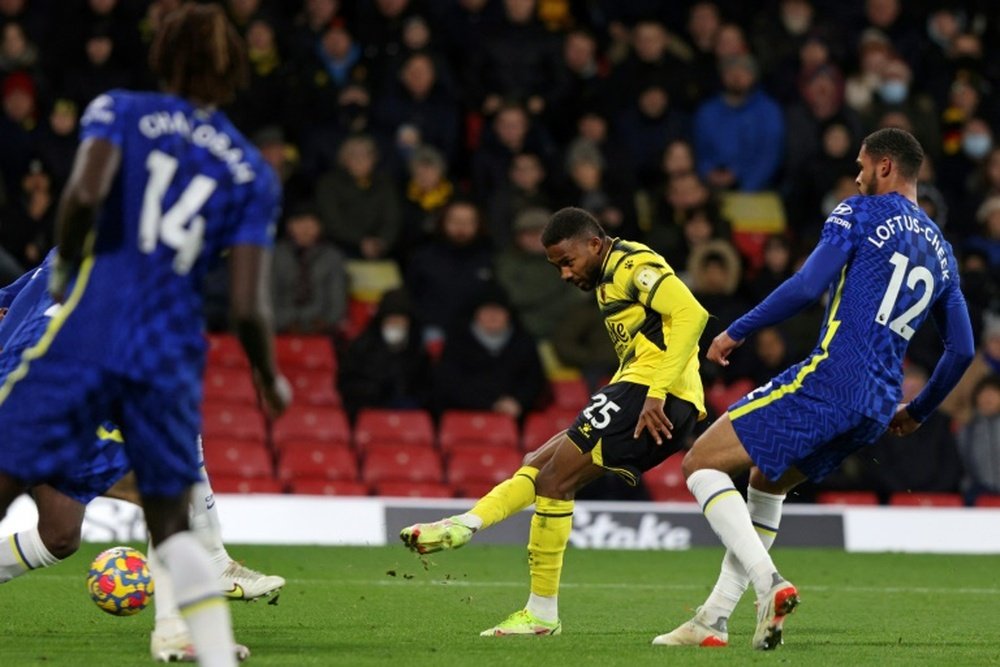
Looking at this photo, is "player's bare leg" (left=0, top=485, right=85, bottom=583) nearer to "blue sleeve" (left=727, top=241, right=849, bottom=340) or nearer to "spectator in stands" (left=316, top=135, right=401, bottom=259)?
"blue sleeve" (left=727, top=241, right=849, bottom=340)

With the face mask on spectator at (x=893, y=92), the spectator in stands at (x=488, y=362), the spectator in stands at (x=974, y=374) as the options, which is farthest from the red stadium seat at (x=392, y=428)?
the face mask on spectator at (x=893, y=92)

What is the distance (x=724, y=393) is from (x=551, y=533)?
776 centimetres

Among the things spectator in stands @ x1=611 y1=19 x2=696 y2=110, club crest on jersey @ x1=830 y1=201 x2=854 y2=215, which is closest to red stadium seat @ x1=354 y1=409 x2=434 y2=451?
spectator in stands @ x1=611 y1=19 x2=696 y2=110

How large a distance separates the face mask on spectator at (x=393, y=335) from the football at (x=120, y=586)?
7.94 meters

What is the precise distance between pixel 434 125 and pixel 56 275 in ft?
39.7

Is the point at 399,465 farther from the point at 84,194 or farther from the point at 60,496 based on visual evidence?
the point at 84,194

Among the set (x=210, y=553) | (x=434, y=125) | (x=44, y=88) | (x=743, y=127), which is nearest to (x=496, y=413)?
(x=434, y=125)

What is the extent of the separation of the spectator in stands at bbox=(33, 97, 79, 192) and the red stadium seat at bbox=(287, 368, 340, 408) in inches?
108

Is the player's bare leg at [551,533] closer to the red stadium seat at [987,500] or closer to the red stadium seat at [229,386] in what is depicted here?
the red stadium seat at [229,386]

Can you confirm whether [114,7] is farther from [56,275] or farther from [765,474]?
[56,275]

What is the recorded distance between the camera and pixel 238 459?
1511 cm

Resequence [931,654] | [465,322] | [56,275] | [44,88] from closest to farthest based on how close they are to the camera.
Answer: [56,275]
[931,654]
[465,322]
[44,88]

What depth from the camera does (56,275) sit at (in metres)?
5.51

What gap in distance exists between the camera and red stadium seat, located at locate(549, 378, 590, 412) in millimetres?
16062
